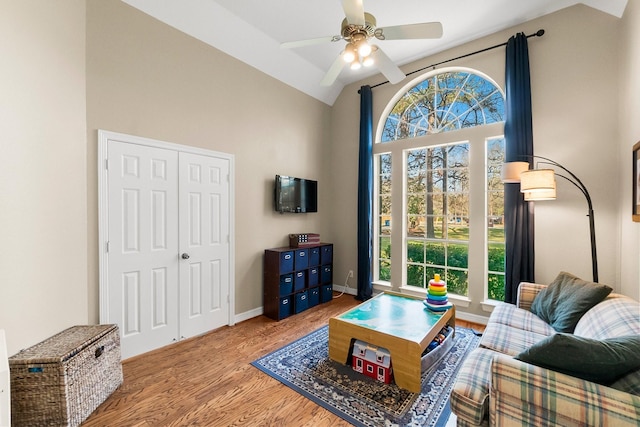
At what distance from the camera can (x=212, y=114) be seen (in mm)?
3094

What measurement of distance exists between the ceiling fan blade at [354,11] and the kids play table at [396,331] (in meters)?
2.31

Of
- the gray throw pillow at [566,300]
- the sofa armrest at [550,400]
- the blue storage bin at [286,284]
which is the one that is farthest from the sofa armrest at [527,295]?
the blue storage bin at [286,284]

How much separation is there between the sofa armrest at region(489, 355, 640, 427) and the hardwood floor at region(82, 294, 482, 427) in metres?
1.00

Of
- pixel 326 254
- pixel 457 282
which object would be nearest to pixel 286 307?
pixel 326 254

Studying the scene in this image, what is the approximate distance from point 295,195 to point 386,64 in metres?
2.14

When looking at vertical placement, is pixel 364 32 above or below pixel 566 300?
above

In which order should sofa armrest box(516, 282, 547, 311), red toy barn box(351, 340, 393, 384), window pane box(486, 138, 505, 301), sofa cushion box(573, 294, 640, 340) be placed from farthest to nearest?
window pane box(486, 138, 505, 301), sofa armrest box(516, 282, 547, 311), red toy barn box(351, 340, 393, 384), sofa cushion box(573, 294, 640, 340)

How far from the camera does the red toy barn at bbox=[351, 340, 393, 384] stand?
84.0 inches

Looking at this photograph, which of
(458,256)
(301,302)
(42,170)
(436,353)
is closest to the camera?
(42,170)

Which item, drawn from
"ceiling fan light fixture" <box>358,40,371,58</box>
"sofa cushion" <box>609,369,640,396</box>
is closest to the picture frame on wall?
"sofa cushion" <box>609,369,640,396</box>

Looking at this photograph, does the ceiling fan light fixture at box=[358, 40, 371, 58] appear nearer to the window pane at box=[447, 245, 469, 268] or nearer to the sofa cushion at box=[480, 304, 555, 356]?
the sofa cushion at box=[480, 304, 555, 356]

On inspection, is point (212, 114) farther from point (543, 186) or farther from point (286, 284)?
point (543, 186)

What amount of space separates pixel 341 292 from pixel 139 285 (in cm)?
299

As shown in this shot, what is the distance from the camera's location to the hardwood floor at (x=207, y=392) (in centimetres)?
177
